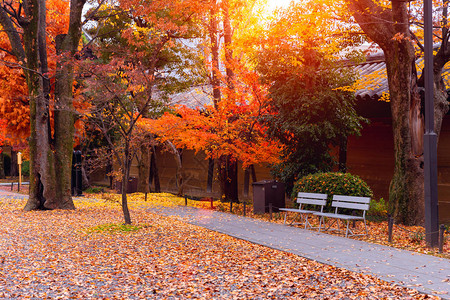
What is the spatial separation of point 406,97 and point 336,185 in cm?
292

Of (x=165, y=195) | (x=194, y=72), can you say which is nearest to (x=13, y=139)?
(x=165, y=195)

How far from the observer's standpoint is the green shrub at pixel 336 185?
1322 centimetres

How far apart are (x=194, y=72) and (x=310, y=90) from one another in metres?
6.49

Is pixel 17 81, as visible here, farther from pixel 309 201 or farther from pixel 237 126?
pixel 309 201

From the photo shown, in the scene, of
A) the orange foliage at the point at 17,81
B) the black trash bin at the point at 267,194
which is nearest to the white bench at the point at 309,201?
the black trash bin at the point at 267,194

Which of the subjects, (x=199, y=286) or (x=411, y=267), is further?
(x=411, y=267)

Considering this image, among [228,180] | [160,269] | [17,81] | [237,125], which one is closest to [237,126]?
[237,125]

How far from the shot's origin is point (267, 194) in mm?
15898

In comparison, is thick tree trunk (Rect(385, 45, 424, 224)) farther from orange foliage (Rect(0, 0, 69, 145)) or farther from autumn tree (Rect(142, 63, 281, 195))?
orange foliage (Rect(0, 0, 69, 145))

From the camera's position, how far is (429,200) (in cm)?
985

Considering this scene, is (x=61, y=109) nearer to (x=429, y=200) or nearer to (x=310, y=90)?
(x=310, y=90)

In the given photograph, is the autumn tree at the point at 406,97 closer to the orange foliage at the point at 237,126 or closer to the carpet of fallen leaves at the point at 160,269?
the orange foliage at the point at 237,126

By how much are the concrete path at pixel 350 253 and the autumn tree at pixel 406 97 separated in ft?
9.47

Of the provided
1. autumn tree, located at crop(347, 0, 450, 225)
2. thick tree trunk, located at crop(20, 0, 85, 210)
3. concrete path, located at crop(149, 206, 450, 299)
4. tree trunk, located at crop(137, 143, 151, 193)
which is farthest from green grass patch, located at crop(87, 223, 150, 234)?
tree trunk, located at crop(137, 143, 151, 193)
